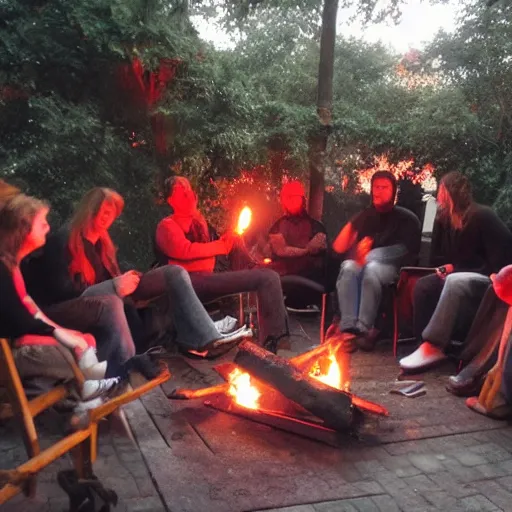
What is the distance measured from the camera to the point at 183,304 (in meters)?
4.39

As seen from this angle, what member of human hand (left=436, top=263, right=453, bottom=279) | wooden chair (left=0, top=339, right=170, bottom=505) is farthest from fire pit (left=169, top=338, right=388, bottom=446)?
human hand (left=436, top=263, right=453, bottom=279)

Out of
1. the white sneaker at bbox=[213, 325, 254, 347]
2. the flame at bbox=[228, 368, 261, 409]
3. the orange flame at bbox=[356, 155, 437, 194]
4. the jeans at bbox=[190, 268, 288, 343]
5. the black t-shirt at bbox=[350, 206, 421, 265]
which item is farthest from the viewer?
the orange flame at bbox=[356, 155, 437, 194]

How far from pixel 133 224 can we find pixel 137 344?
91.2 inches

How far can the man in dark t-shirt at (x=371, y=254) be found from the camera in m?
5.13

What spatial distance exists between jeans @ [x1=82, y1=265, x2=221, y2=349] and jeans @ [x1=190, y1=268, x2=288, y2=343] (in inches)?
12.1

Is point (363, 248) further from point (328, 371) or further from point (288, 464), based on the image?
point (288, 464)

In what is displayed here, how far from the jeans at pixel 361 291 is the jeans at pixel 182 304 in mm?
1417

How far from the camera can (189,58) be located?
627cm

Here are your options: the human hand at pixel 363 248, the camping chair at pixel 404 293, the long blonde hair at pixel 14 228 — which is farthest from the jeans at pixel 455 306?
the long blonde hair at pixel 14 228

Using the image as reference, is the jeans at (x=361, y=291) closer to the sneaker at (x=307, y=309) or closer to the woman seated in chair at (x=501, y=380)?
the sneaker at (x=307, y=309)

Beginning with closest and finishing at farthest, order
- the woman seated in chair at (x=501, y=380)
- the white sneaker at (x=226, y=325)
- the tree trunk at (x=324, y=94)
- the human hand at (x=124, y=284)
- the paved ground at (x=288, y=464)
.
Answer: the paved ground at (x=288, y=464), the woman seated in chair at (x=501, y=380), the human hand at (x=124, y=284), the white sneaker at (x=226, y=325), the tree trunk at (x=324, y=94)

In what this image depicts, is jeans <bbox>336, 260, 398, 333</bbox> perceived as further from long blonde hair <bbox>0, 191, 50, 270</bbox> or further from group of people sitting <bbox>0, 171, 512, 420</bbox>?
long blonde hair <bbox>0, 191, 50, 270</bbox>

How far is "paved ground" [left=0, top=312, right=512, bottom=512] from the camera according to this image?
2744mm

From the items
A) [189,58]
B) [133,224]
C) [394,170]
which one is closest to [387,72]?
[394,170]
